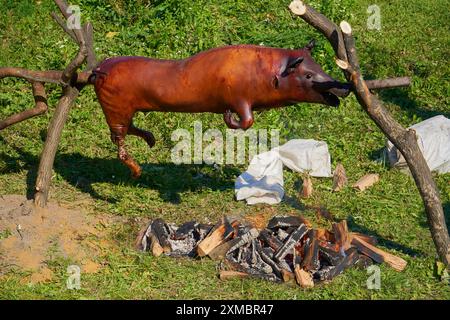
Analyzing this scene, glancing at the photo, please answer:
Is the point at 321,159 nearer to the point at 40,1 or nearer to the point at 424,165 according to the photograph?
the point at 424,165

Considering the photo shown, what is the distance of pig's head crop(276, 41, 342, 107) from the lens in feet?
23.8

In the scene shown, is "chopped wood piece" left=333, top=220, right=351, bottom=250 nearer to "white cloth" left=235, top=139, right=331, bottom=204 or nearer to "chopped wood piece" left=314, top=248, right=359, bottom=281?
"chopped wood piece" left=314, top=248, right=359, bottom=281

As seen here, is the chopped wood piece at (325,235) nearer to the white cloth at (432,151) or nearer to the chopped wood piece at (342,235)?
the chopped wood piece at (342,235)

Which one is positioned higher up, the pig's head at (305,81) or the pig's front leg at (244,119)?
the pig's head at (305,81)

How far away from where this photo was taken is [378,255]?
26.9ft

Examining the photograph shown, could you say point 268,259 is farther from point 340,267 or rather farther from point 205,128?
point 205,128

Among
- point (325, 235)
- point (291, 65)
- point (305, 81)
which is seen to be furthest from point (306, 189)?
point (291, 65)

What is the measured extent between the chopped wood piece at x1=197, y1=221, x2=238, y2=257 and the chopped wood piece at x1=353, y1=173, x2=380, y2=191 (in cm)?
209

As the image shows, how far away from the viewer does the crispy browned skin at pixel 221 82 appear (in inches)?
288

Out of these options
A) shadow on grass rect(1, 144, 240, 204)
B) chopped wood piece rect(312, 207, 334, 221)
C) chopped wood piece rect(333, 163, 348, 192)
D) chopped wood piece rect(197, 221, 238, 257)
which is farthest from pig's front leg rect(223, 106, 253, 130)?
chopped wood piece rect(333, 163, 348, 192)

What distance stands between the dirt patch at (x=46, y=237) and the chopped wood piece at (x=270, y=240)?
1.52 metres

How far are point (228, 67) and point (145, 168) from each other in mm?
3244

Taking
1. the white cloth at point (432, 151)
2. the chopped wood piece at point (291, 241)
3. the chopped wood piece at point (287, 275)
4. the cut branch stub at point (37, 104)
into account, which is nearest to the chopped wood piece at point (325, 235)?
the chopped wood piece at point (291, 241)

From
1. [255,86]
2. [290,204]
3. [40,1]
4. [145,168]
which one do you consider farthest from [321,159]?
[40,1]
